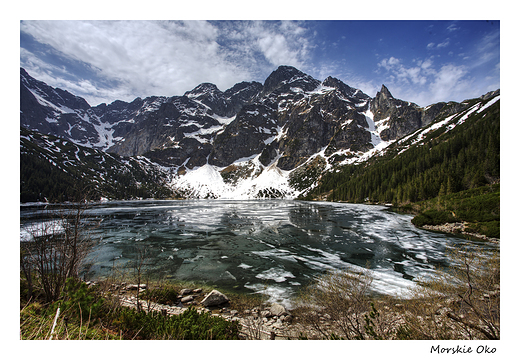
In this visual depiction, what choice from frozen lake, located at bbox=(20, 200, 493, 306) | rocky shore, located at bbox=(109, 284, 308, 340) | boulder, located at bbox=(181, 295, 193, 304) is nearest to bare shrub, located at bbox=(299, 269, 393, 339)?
rocky shore, located at bbox=(109, 284, 308, 340)

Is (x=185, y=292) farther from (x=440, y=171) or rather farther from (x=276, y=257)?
(x=440, y=171)

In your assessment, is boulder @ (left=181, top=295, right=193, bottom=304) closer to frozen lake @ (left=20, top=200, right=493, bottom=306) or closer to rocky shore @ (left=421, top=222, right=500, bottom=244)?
frozen lake @ (left=20, top=200, right=493, bottom=306)

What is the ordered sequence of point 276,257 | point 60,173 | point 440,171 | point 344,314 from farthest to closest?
point 60,173 → point 440,171 → point 276,257 → point 344,314

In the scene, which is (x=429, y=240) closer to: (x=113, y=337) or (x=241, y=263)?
(x=241, y=263)

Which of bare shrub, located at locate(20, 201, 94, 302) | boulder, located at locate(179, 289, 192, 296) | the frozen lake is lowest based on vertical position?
the frozen lake

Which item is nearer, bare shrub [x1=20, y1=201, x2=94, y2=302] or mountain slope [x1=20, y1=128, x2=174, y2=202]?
bare shrub [x1=20, y1=201, x2=94, y2=302]

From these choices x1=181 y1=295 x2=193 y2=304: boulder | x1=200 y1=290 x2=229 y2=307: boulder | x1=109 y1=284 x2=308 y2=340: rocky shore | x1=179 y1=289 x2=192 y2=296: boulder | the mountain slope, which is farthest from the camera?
the mountain slope

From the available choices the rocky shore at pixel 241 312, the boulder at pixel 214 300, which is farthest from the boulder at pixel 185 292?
the boulder at pixel 214 300

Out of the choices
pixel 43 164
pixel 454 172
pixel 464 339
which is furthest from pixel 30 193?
pixel 454 172

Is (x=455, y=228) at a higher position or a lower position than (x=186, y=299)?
lower

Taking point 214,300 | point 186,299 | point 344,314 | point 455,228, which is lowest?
point 455,228

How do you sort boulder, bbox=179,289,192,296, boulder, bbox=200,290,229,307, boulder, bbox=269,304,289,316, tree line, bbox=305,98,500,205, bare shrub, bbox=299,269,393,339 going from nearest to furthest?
1. bare shrub, bbox=299,269,393,339
2. boulder, bbox=269,304,289,316
3. boulder, bbox=200,290,229,307
4. boulder, bbox=179,289,192,296
5. tree line, bbox=305,98,500,205

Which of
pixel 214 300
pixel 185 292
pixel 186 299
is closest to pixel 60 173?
pixel 185 292

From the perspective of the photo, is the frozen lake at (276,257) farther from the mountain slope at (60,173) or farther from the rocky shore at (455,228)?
the mountain slope at (60,173)
